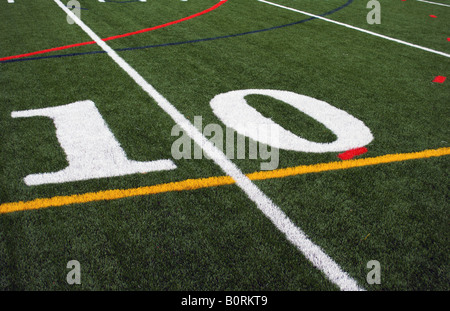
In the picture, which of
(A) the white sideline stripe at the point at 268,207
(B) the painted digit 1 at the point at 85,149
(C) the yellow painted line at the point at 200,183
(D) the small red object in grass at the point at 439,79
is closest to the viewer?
(A) the white sideline stripe at the point at 268,207

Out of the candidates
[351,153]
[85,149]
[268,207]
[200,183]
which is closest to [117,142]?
[85,149]

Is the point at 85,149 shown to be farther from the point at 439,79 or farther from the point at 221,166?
the point at 439,79

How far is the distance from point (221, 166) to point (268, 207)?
1.99 ft

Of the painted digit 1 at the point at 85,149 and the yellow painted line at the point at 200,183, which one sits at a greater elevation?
the painted digit 1 at the point at 85,149

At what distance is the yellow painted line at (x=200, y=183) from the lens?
2.71 m

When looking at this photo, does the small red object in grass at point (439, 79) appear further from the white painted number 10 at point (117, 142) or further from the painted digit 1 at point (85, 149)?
the painted digit 1 at point (85, 149)

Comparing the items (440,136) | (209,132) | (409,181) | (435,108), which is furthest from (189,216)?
(435,108)

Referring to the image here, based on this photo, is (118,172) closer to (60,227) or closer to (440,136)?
(60,227)

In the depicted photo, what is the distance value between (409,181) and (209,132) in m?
1.73

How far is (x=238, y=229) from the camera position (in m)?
2.55

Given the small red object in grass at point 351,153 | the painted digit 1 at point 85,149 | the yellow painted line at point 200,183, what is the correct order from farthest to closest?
1. the small red object in grass at point 351,153
2. the painted digit 1 at point 85,149
3. the yellow painted line at point 200,183

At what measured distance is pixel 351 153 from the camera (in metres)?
3.42

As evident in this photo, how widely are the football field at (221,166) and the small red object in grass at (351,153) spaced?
0.02 metres

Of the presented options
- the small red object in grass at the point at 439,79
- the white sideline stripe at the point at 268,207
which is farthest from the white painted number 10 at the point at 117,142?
the small red object in grass at the point at 439,79
